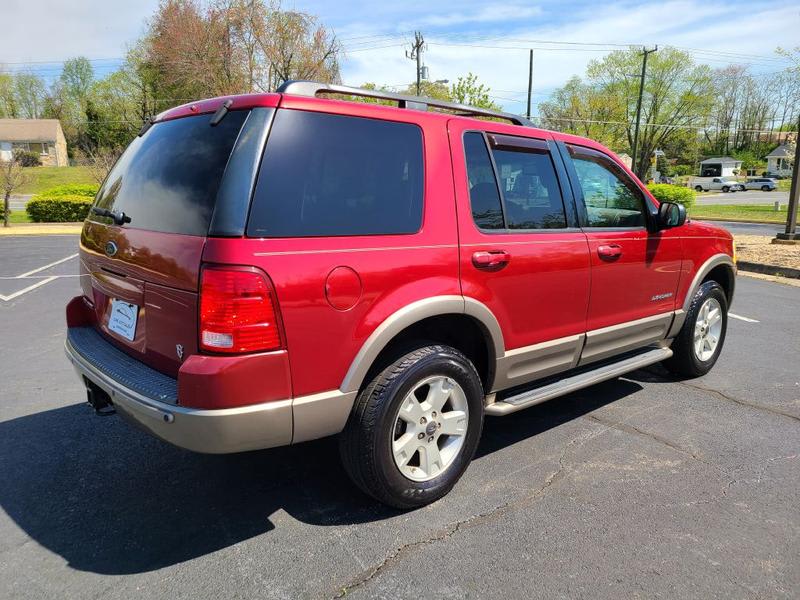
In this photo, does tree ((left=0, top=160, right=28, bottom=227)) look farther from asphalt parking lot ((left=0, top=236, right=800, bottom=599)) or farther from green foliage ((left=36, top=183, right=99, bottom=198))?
asphalt parking lot ((left=0, top=236, right=800, bottom=599))

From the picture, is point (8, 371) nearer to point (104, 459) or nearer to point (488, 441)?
point (104, 459)

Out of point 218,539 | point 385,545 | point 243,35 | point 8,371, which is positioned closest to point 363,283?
point 385,545

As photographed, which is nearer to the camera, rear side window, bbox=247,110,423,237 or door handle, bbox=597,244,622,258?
rear side window, bbox=247,110,423,237

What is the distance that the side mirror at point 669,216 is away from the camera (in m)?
4.05

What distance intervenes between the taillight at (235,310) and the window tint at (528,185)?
154cm

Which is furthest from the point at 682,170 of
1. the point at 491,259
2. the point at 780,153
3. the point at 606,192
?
the point at 491,259

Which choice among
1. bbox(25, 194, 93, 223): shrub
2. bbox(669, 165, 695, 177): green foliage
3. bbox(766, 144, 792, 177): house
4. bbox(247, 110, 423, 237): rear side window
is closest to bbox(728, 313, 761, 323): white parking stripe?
bbox(247, 110, 423, 237): rear side window

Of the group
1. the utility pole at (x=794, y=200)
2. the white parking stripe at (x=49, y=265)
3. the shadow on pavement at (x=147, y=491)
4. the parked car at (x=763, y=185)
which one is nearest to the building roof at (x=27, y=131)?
the white parking stripe at (x=49, y=265)

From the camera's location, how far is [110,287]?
116 inches

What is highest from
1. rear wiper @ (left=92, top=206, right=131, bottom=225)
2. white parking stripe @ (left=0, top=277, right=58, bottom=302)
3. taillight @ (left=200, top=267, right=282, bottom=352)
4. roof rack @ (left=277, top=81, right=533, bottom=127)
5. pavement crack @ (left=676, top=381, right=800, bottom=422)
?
roof rack @ (left=277, top=81, right=533, bottom=127)

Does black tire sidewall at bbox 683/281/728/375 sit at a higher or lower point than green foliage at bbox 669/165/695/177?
lower

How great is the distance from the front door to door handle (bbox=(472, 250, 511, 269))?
0.82 meters

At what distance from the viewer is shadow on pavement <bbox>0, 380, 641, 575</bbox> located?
2.60m

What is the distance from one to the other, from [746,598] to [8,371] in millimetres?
5444
